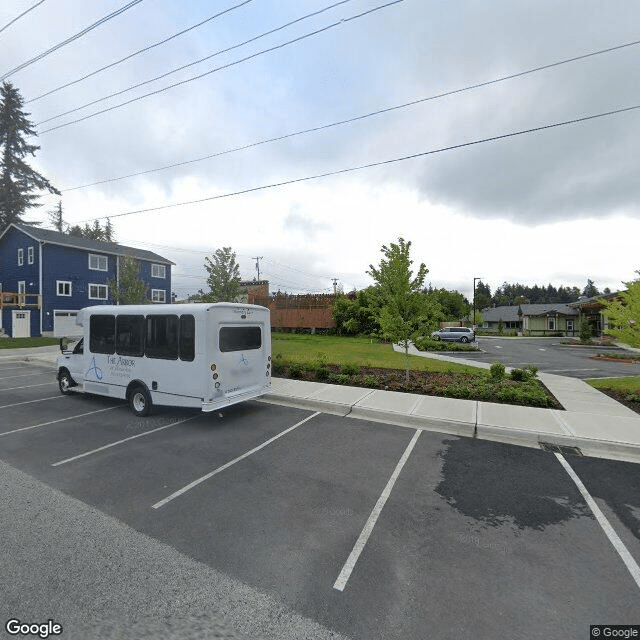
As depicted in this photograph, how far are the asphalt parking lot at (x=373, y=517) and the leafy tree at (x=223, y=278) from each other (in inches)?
446

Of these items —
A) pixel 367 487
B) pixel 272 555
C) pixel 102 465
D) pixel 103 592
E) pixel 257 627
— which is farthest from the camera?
pixel 102 465

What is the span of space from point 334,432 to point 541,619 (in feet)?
16.2

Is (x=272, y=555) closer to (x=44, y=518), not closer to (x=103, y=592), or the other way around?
(x=103, y=592)

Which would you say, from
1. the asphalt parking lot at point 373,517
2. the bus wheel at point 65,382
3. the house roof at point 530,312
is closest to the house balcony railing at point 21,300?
the bus wheel at point 65,382

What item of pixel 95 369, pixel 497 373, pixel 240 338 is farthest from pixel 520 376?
pixel 95 369

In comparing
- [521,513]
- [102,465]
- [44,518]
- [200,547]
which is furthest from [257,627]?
[102,465]

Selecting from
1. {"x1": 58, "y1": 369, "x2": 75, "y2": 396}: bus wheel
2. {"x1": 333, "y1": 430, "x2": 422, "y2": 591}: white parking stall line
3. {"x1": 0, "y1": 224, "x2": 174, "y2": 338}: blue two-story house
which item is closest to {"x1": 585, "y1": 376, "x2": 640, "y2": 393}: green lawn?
{"x1": 333, "y1": 430, "x2": 422, "y2": 591}: white parking stall line

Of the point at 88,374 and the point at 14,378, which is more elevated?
the point at 88,374

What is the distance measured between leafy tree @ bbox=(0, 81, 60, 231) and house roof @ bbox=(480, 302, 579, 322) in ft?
257

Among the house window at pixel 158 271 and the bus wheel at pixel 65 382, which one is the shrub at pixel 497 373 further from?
the house window at pixel 158 271

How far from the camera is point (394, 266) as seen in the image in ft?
39.5

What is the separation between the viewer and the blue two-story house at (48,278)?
32.2 meters

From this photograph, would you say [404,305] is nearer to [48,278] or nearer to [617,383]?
[617,383]

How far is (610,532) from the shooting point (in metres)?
4.02
